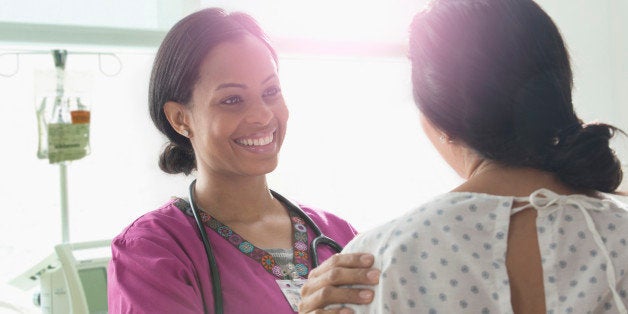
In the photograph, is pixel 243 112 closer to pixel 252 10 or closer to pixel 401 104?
pixel 252 10

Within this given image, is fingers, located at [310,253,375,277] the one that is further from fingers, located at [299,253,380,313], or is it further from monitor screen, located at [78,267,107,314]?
monitor screen, located at [78,267,107,314]

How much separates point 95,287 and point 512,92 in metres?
1.38

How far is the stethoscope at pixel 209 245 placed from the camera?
1364 millimetres

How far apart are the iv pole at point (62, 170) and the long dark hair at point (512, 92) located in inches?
52.7

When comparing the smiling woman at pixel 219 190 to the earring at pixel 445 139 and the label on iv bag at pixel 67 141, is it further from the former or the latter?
the earring at pixel 445 139

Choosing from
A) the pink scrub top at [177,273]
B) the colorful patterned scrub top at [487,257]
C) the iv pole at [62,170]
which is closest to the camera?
the colorful patterned scrub top at [487,257]

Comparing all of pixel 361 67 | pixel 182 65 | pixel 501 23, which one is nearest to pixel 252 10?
pixel 361 67

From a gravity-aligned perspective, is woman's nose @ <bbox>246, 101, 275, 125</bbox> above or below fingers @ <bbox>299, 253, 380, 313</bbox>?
above

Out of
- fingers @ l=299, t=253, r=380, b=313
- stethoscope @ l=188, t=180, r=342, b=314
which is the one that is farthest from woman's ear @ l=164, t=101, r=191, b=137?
fingers @ l=299, t=253, r=380, b=313

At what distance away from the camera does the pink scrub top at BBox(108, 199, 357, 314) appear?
1319mm

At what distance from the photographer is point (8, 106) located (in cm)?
218

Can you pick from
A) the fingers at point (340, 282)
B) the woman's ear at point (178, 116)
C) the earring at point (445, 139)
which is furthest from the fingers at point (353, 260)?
the woman's ear at point (178, 116)

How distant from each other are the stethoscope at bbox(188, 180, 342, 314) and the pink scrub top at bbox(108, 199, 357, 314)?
0.05 feet

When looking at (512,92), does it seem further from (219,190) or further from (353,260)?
(219,190)
